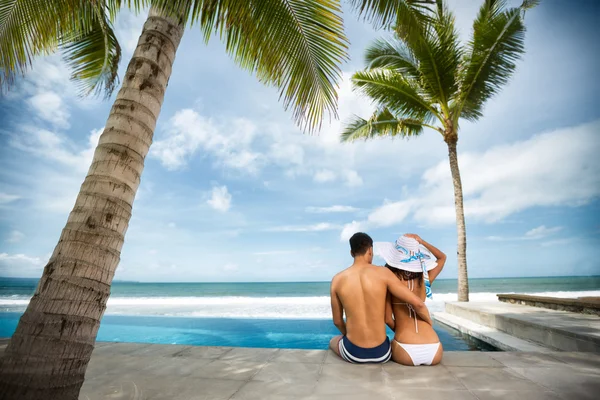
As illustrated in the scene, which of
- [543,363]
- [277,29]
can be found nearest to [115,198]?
[277,29]

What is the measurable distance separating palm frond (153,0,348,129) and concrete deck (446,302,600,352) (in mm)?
4465

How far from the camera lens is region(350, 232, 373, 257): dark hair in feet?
11.1

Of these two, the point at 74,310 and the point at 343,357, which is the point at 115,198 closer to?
the point at 74,310

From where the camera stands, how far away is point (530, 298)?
25.0ft

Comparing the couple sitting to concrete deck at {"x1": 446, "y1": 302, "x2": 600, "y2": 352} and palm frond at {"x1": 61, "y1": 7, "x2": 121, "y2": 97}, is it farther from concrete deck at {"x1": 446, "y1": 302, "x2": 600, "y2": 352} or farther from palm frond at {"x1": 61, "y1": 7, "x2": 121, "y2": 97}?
palm frond at {"x1": 61, "y1": 7, "x2": 121, "y2": 97}

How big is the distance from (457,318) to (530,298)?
1.87 meters

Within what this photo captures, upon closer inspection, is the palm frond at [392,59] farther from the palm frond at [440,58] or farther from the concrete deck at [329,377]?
the concrete deck at [329,377]

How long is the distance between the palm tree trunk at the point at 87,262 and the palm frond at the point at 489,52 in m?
9.75

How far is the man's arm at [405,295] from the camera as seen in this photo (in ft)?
9.82

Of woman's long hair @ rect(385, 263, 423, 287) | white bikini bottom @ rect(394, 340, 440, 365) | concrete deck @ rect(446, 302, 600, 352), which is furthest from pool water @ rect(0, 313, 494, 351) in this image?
woman's long hair @ rect(385, 263, 423, 287)

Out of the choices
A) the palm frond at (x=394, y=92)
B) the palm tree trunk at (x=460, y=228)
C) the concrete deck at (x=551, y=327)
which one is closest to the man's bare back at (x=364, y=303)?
the concrete deck at (x=551, y=327)

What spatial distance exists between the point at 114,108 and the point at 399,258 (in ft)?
9.73

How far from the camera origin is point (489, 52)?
869 cm

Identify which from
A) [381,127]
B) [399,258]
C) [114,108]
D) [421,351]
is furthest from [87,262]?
[381,127]
